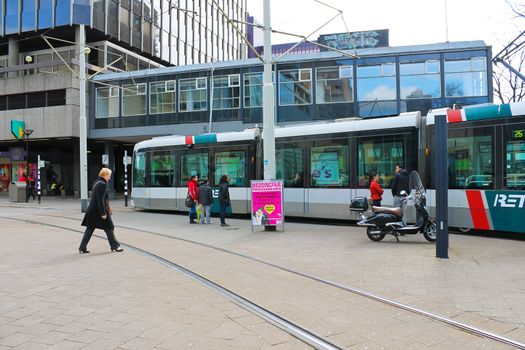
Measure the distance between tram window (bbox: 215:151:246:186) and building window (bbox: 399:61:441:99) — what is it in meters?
14.0

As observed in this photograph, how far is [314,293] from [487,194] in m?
6.70

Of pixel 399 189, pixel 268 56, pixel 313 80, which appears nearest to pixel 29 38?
pixel 313 80

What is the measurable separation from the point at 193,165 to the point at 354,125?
23.1ft

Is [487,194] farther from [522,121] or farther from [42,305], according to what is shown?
[42,305]

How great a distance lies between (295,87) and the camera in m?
28.3

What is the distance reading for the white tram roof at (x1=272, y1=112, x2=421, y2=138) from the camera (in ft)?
41.1

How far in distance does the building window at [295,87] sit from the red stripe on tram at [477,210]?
58.4 ft

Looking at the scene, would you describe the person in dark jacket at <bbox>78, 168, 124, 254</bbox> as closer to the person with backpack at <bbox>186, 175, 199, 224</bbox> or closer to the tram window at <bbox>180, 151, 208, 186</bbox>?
the person with backpack at <bbox>186, 175, 199, 224</bbox>

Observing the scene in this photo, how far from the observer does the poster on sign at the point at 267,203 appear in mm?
12773

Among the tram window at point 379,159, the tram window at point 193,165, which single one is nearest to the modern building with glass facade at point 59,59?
the tram window at point 193,165

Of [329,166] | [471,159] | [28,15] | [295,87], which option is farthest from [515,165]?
[28,15]

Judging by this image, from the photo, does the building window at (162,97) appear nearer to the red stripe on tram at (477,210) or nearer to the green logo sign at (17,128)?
the green logo sign at (17,128)

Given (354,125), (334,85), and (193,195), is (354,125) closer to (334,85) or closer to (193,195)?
(193,195)

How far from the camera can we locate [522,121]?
10.4 meters
